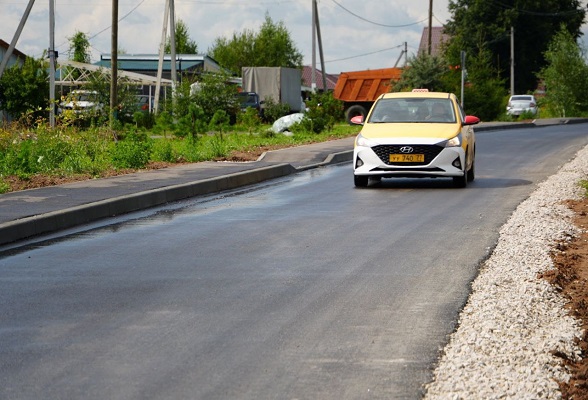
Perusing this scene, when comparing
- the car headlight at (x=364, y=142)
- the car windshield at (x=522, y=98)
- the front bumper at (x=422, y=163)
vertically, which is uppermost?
the car windshield at (x=522, y=98)

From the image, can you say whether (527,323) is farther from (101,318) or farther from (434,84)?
(434,84)

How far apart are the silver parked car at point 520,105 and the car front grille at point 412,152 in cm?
4351

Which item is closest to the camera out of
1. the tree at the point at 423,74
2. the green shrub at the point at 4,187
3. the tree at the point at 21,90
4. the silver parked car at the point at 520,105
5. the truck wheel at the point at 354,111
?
the green shrub at the point at 4,187

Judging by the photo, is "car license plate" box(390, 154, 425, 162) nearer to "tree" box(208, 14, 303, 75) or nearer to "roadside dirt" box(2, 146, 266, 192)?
"roadside dirt" box(2, 146, 266, 192)

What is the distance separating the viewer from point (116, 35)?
41.5 meters

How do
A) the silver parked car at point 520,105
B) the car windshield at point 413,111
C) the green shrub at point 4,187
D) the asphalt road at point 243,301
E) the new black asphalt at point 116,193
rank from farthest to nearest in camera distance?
1. the silver parked car at point 520,105
2. the car windshield at point 413,111
3. the green shrub at point 4,187
4. the new black asphalt at point 116,193
5. the asphalt road at point 243,301

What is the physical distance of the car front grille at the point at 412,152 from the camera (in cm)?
1864

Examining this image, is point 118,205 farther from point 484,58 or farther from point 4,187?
point 484,58

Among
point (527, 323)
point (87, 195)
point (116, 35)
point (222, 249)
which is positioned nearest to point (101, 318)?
point (527, 323)

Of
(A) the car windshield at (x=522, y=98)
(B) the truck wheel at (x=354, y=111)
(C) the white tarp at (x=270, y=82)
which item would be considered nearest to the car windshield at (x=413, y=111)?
(B) the truck wheel at (x=354, y=111)

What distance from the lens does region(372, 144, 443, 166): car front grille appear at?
18.6 m

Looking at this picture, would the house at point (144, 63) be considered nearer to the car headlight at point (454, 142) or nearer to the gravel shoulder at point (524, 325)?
the car headlight at point (454, 142)

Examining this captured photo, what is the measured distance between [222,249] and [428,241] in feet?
7.27

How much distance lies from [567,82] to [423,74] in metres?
15.5
